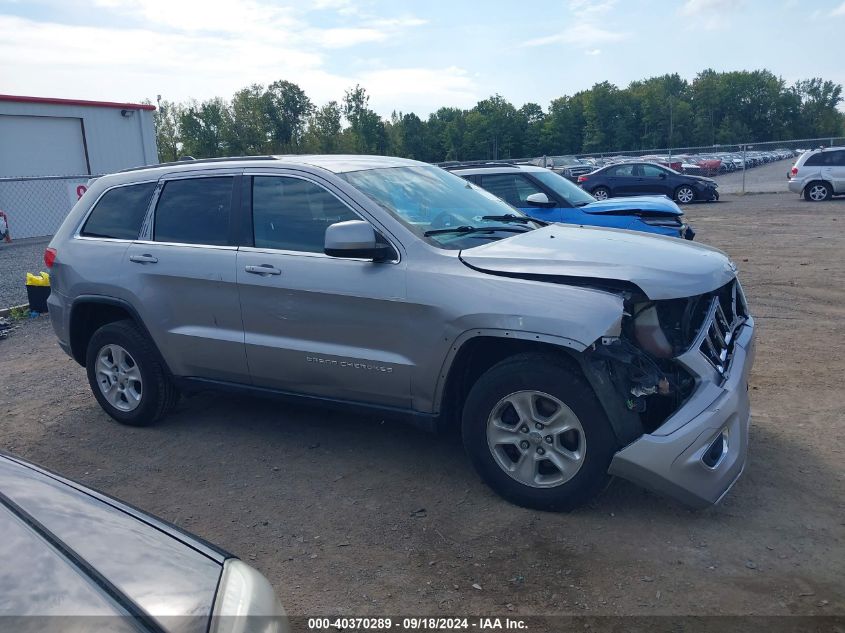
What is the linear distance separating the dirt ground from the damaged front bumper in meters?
0.26

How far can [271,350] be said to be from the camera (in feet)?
15.6

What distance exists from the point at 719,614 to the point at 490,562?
3.31 feet

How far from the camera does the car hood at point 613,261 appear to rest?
382 centimetres

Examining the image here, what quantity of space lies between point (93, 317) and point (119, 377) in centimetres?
56

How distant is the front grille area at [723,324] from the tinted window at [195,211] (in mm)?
3008

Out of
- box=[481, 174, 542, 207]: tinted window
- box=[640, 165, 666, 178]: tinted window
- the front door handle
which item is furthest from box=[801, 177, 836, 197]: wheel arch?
the front door handle

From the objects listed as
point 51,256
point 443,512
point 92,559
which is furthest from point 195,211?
point 92,559

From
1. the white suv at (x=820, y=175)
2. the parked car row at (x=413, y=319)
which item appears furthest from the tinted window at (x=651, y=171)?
the parked car row at (x=413, y=319)

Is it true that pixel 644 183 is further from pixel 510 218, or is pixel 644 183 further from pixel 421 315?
pixel 421 315

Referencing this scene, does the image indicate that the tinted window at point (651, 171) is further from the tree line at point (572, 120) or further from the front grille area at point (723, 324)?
the tree line at point (572, 120)

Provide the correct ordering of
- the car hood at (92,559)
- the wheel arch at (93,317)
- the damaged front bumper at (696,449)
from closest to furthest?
the car hood at (92,559)
the damaged front bumper at (696,449)
the wheel arch at (93,317)

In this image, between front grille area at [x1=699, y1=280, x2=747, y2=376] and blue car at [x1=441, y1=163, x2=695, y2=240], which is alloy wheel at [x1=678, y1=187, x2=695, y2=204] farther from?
front grille area at [x1=699, y1=280, x2=747, y2=376]

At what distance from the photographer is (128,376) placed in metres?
5.53

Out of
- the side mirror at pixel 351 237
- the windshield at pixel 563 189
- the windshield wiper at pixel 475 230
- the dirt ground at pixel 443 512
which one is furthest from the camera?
the windshield at pixel 563 189
